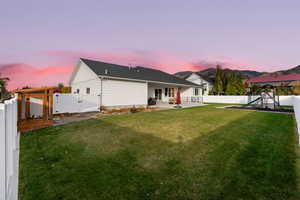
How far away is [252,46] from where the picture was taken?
13.7 metres

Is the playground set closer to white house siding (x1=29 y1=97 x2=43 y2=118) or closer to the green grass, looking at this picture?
the green grass

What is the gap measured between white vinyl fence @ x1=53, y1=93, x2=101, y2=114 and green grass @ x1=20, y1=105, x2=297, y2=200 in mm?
4834

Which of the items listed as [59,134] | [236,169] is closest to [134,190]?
[236,169]

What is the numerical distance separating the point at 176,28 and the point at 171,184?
13497 mm

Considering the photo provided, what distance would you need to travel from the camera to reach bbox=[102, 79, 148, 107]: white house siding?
36.9ft

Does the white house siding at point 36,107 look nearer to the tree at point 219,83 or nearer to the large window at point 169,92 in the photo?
the large window at point 169,92

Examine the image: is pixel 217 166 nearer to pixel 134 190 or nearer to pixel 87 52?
pixel 134 190

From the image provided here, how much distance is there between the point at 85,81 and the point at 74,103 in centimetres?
522

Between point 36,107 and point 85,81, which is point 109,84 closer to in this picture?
point 85,81

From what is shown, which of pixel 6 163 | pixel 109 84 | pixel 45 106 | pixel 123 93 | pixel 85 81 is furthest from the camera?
pixel 85 81

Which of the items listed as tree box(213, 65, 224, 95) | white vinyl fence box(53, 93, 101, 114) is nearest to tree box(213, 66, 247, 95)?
tree box(213, 65, 224, 95)

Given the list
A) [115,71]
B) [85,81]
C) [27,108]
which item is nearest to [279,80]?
[115,71]

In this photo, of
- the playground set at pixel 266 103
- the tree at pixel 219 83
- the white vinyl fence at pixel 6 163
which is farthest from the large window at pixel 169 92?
the white vinyl fence at pixel 6 163

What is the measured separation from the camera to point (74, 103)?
9.12 metres
